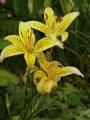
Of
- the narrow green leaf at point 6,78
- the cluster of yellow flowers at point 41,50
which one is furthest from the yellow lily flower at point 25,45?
the narrow green leaf at point 6,78

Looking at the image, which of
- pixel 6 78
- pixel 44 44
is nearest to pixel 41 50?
pixel 44 44

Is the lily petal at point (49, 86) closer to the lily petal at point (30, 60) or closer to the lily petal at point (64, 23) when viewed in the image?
the lily petal at point (30, 60)

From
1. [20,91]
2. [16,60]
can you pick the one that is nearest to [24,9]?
[16,60]

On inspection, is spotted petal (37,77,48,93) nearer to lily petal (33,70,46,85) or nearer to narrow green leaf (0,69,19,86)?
lily petal (33,70,46,85)

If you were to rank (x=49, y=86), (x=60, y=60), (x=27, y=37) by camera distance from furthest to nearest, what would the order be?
(x=60, y=60) → (x=27, y=37) → (x=49, y=86)

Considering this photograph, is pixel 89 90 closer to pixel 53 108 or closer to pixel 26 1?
pixel 53 108

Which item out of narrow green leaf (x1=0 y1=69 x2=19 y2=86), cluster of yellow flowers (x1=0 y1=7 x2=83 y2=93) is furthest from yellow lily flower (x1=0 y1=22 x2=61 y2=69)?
narrow green leaf (x1=0 y1=69 x2=19 y2=86)

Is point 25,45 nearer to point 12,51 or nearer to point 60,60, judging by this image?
point 12,51
